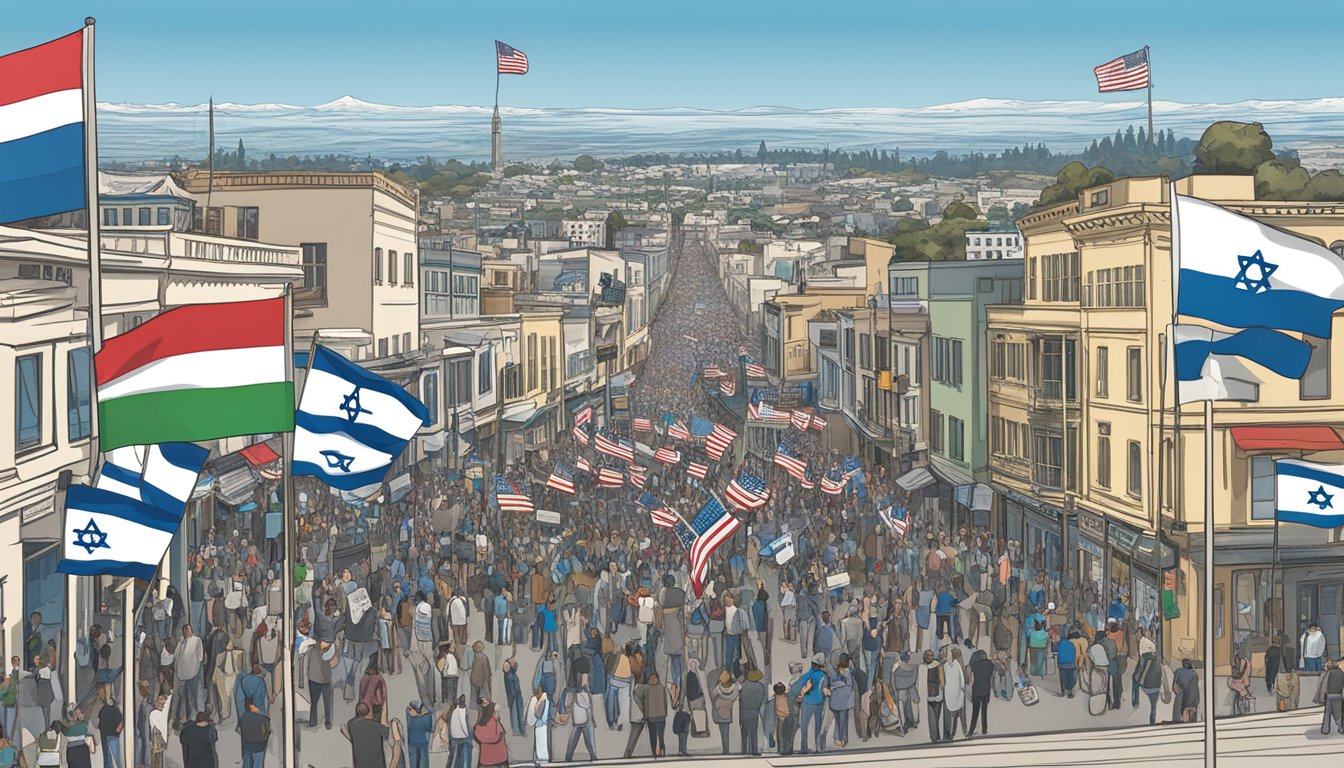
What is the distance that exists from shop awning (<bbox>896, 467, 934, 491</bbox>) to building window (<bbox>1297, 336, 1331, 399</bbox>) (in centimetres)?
1744

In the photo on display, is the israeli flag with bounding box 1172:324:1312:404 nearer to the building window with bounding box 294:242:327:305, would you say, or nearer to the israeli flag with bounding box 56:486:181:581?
the israeli flag with bounding box 56:486:181:581

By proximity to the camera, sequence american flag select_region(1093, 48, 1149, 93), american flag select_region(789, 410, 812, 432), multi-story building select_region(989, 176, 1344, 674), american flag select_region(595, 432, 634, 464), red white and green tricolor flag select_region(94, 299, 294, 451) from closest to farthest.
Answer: red white and green tricolor flag select_region(94, 299, 294, 451) → multi-story building select_region(989, 176, 1344, 674) → american flag select_region(595, 432, 634, 464) → american flag select_region(1093, 48, 1149, 93) → american flag select_region(789, 410, 812, 432)

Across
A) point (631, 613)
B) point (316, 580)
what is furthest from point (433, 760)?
point (316, 580)

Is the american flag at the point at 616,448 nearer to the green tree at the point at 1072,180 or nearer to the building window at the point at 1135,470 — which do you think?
the building window at the point at 1135,470

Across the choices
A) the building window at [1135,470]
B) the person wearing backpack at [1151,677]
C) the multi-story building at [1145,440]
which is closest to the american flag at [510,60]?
the multi-story building at [1145,440]

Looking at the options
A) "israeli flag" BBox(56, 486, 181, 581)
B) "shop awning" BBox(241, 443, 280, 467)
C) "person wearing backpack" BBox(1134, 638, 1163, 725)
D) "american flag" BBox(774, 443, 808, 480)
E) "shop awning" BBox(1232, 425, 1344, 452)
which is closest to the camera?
"israeli flag" BBox(56, 486, 181, 581)

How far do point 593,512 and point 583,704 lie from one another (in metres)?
26.9

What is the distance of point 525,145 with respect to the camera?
514 ft

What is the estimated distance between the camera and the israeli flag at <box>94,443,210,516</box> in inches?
679

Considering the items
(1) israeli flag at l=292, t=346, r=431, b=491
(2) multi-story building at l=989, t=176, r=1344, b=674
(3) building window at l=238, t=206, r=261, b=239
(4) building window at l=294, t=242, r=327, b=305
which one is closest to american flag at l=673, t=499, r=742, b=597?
(2) multi-story building at l=989, t=176, r=1344, b=674

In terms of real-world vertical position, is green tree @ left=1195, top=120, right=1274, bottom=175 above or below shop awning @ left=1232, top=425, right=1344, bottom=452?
above

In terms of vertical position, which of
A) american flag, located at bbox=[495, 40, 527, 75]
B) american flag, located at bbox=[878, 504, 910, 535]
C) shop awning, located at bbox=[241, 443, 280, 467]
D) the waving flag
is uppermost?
american flag, located at bbox=[495, 40, 527, 75]

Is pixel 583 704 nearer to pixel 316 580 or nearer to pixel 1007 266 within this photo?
pixel 316 580

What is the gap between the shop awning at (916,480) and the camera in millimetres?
52969
